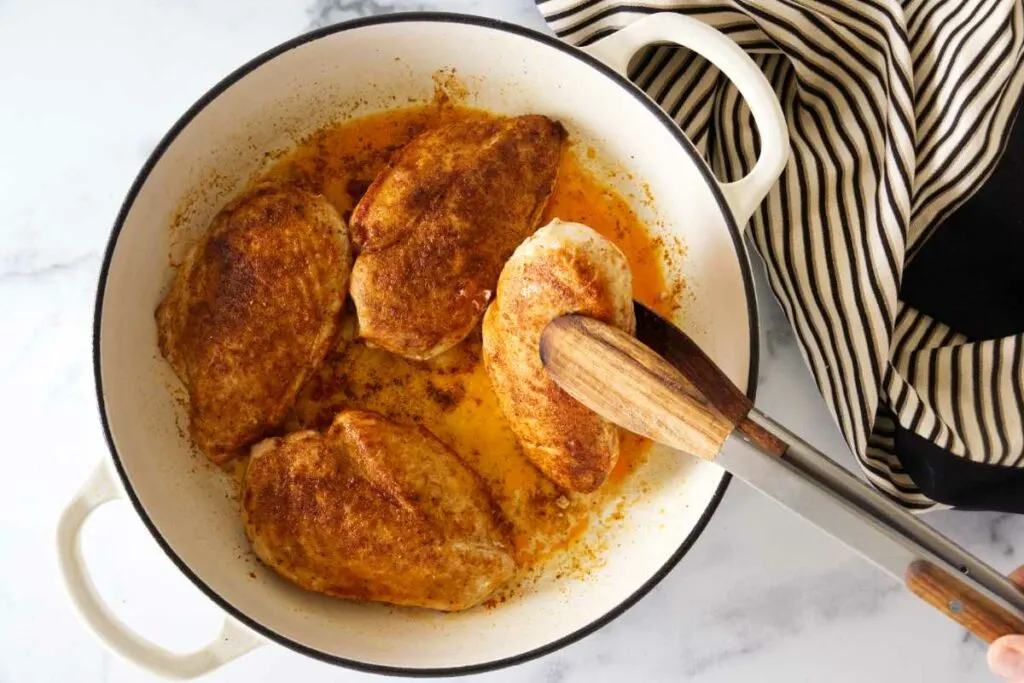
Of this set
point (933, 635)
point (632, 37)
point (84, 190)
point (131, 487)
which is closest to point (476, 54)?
point (632, 37)

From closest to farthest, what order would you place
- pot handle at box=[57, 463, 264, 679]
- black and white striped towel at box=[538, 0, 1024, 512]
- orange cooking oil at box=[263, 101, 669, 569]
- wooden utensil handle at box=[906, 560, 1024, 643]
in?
wooden utensil handle at box=[906, 560, 1024, 643] → pot handle at box=[57, 463, 264, 679] → black and white striped towel at box=[538, 0, 1024, 512] → orange cooking oil at box=[263, 101, 669, 569]

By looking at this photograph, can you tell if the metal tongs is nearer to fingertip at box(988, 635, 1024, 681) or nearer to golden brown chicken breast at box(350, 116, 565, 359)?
fingertip at box(988, 635, 1024, 681)

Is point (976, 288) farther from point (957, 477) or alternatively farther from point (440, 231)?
point (440, 231)

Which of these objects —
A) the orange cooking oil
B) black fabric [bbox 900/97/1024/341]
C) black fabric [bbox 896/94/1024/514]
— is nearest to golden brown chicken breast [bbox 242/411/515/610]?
the orange cooking oil

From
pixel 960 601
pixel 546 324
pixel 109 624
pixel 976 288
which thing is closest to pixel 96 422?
pixel 109 624

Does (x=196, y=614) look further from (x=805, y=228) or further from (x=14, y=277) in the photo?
(x=805, y=228)

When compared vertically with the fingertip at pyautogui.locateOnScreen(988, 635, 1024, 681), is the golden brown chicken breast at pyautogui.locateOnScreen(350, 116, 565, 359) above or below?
above

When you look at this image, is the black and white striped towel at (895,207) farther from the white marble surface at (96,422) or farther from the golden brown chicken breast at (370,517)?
the golden brown chicken breast at (370,517)

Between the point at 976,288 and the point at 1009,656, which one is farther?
the point at 976,288
